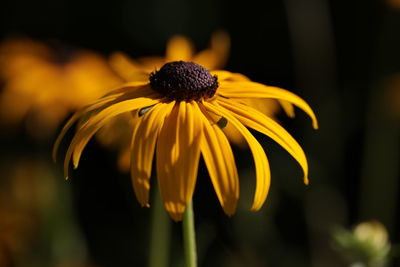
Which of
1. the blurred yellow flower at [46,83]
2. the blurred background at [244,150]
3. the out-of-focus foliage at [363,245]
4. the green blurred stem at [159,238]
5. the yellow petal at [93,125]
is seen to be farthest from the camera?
the blurred yellow flower at [46,83]

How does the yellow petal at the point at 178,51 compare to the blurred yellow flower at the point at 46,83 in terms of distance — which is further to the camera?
the blurred yellow flower at the point at 46,83

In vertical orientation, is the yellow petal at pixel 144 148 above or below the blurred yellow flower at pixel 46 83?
below

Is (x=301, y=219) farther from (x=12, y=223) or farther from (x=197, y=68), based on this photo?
(x=197, y=68)

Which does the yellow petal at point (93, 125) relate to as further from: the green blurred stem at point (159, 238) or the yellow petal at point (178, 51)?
the yellow petal at point (178, 51)

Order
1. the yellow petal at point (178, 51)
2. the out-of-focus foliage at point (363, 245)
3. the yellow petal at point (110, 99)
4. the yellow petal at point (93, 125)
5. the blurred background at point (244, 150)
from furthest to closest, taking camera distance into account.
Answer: the blurred background at point (244, 150), the yellow petal at point (178, 51), the out-of-focus foliage at point (363, 245), the yellow petal at point (110, 99), the yellow petal at point (93, 125)

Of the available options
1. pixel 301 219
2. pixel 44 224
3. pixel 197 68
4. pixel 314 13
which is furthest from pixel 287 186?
pixel 197 68

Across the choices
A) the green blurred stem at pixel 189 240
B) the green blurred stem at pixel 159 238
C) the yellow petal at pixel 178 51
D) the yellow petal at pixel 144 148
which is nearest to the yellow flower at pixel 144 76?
the yellow petal at pixel 178 51

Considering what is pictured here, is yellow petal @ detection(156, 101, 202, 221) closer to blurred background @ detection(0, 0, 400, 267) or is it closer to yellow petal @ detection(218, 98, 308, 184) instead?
yellow petal @ detection(218, 98, 308, 184)

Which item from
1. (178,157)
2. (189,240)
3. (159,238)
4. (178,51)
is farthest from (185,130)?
(178,51)
